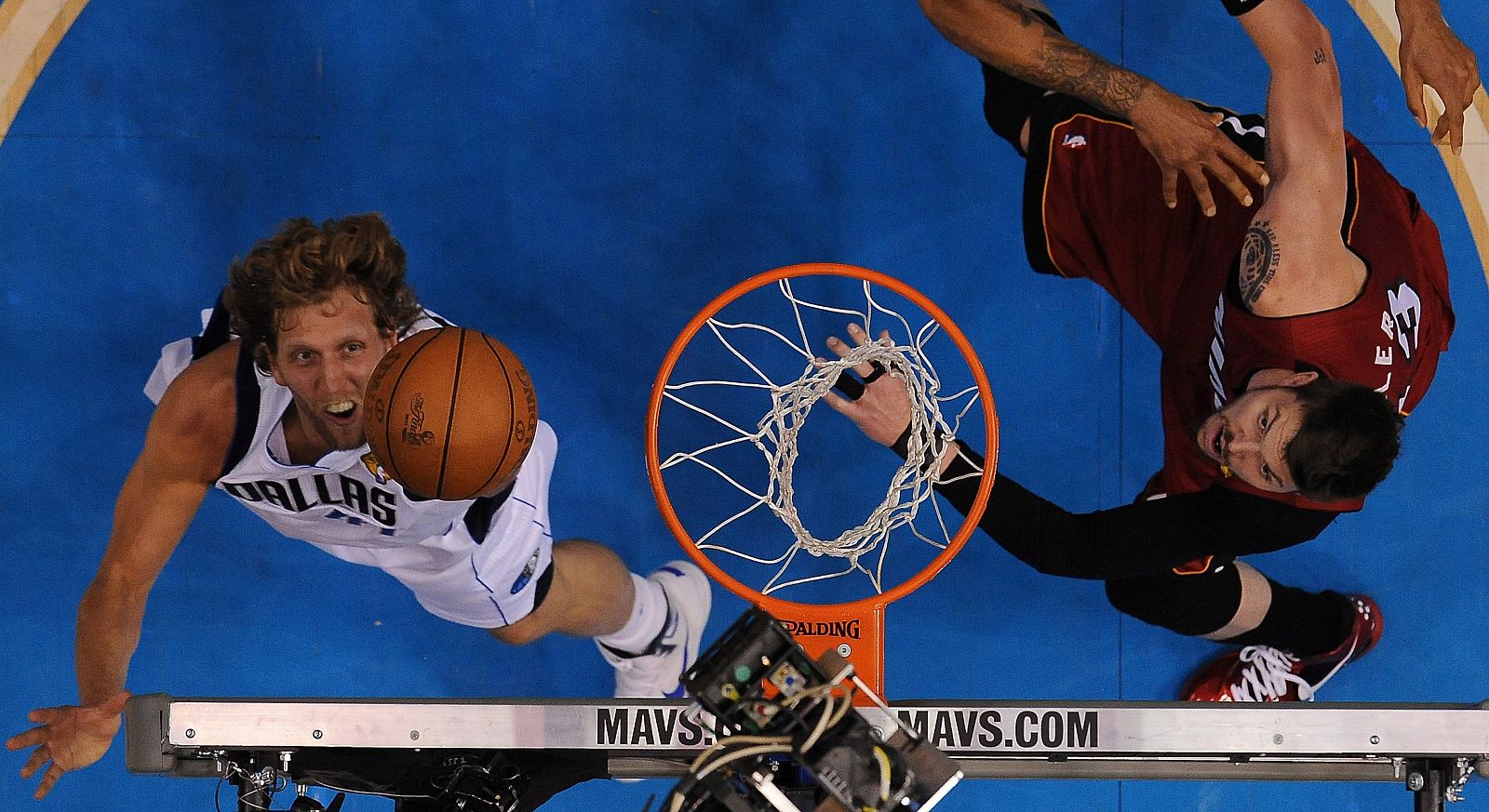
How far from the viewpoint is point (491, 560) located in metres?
3.38

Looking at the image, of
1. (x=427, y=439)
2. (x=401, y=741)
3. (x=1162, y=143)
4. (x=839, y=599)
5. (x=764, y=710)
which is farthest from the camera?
(x=839, y=599)

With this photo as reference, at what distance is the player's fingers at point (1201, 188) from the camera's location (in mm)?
2918

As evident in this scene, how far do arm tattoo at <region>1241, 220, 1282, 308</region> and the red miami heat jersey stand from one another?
0.15ft

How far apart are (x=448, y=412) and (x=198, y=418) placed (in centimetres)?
106

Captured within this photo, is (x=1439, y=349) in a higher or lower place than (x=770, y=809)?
higher

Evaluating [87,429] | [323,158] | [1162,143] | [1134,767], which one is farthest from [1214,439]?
[87,429]

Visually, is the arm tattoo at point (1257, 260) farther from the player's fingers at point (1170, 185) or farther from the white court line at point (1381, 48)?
the white court line at point (1381, 48)

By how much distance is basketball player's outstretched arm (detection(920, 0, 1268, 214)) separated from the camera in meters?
2.93

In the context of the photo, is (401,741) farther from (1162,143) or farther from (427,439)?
(1162,143)

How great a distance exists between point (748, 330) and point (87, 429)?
1.90 metres

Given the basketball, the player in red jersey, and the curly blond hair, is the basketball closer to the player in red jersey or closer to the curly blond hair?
the curly blond hair

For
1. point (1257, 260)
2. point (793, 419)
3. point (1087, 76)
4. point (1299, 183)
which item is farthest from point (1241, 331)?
point (793, 419)

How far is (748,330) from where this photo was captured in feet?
11.1

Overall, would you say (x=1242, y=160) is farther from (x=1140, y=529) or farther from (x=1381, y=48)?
(x=1140, y=529)
